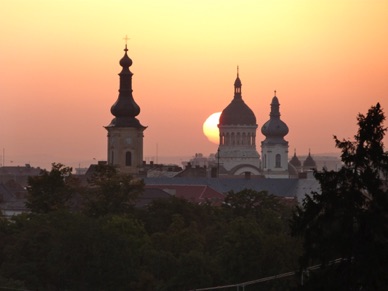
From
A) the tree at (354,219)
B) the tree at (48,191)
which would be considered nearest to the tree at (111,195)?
the tree at (48,191)

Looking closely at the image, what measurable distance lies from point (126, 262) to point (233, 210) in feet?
138

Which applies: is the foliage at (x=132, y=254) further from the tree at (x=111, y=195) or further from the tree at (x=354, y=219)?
the tree at (x=354, y=219)

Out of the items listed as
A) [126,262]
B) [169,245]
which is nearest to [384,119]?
[126,262]

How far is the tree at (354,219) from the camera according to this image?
52.1 metres

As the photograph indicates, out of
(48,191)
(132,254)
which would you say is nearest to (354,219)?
(132,254)

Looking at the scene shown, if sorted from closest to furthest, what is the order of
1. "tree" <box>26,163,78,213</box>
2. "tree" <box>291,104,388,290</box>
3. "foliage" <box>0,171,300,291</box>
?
"tree" <box>291,104,388,290</box> < "foliage" <box>0,171,300,291</box> < "tree" <box>26,163,78,213</box>

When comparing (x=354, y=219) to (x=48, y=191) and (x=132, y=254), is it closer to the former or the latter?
(x=132, y=254)

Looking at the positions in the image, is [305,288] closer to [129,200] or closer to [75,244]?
[75,244]

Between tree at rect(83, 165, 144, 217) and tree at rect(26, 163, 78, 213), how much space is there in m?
1.60

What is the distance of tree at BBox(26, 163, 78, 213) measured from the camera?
5069 inches

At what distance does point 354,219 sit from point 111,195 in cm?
7790

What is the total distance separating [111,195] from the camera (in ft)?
426

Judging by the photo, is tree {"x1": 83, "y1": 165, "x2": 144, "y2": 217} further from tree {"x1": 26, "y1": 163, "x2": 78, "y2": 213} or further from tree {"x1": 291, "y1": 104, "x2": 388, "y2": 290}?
tree {"x1": 291, "y1": 104, "x2": 388, "y2": 290}

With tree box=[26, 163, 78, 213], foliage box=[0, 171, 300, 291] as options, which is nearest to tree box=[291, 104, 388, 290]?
foliage box=[0, 171, 300, 291]
